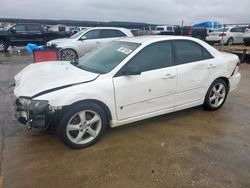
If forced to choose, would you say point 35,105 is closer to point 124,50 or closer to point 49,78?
point 49,78

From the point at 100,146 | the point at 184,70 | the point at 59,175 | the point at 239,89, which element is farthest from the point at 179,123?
the point at 239,89

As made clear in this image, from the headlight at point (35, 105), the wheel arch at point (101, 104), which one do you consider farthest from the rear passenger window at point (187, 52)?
the headlight at point (35, 105)

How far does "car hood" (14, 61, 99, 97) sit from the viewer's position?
147 inches

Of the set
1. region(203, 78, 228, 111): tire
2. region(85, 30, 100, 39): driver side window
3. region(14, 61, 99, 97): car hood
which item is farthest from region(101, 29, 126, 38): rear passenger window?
region(14, 61, 99, 97): car hood

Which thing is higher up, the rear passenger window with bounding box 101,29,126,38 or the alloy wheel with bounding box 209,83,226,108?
the rear passenger window with bounding box 101,29,126,38

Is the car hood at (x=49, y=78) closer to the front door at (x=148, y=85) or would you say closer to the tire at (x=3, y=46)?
the front door at (x=148, y=85)

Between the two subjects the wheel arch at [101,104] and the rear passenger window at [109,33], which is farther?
the rear passenger window at [109,33]

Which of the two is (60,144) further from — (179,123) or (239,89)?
(239,89)

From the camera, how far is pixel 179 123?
194 inches

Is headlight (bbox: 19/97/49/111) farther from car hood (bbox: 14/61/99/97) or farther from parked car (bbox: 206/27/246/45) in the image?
parked car (bbox: 206/27/246/45)

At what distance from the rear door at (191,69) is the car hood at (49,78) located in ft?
5.18

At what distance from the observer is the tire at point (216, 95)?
532 cm

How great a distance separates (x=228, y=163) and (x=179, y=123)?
4.65 ft

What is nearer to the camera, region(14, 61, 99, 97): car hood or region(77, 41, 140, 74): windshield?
region(14, 61, 99, 97): car hood
